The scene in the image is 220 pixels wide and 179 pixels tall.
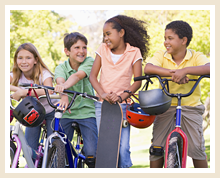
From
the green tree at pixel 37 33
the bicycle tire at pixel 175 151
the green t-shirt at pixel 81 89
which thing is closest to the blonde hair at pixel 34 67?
the green t-shirt at pixel 81 89

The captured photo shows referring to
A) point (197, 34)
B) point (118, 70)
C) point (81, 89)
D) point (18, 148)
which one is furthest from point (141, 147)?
point (18, 148)

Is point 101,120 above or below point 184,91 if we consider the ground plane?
below

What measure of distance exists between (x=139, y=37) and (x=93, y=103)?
1.13 m

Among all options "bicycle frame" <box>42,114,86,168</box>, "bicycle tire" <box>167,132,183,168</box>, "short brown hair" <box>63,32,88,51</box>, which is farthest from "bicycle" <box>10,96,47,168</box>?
"bicycle tire" <box>167,132,183,168</box>

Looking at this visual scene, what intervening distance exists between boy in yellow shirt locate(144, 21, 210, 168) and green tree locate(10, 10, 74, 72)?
23.6 feet

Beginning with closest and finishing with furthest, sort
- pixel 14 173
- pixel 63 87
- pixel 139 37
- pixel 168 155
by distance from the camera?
1. pixel 168 155
2. pixel 14 173
3. pixel 63 87
4. pixel 139 37

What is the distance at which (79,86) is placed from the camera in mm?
3801

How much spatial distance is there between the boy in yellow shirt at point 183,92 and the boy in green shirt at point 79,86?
85 centimetres

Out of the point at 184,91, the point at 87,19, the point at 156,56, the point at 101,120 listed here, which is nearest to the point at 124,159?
the point at 101,120

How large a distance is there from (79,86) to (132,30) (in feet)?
3.52

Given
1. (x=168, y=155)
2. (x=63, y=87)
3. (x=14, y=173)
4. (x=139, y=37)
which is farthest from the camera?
(x=139, y=37)

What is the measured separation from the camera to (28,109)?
2.93 meters

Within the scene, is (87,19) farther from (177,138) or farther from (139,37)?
(177,138)

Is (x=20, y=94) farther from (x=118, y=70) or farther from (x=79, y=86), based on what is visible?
(x=118, y=70)
